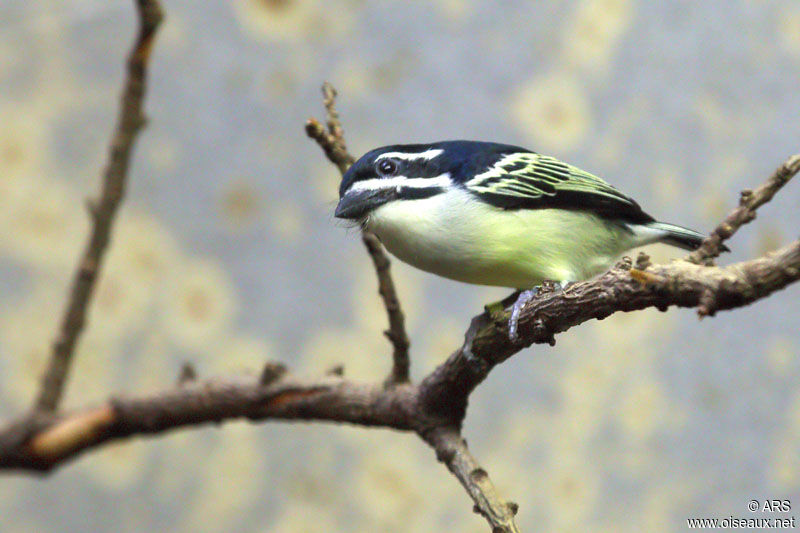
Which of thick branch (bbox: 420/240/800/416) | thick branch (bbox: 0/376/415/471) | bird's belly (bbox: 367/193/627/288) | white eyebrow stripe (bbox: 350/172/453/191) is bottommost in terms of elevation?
thick branch (bbox: 0/376/415/471)

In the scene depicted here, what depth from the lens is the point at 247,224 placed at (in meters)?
3.67

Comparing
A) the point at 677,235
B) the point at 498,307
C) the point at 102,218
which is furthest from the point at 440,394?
the point at 102,218

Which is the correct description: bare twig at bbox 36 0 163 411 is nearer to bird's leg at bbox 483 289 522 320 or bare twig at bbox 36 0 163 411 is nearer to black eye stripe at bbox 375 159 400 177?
black eye stripe at bbox 375 159 400 177

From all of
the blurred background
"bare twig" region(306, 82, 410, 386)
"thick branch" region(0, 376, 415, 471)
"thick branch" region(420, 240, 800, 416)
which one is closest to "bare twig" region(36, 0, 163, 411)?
"thick branch" region(0, 376, 415, 471)

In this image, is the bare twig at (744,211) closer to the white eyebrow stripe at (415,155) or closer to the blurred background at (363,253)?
the white eyebrow stripe at (415,155)

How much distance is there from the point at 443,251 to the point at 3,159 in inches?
102

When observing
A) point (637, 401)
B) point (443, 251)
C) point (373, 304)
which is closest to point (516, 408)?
point (637, 401)

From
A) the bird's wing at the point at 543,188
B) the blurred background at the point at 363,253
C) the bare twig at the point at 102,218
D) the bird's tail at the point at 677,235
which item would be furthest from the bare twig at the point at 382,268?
the blurred background at the point at 363,253

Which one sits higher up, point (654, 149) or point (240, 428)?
point (654, 149)

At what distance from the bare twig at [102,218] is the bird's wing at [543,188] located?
909 millimetres

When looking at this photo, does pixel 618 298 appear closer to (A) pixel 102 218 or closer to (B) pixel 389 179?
(B) pixel 389 179

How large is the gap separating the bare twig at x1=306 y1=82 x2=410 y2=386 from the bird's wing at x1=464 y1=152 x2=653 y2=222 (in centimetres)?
34

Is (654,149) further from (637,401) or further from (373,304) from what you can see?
(373,304)

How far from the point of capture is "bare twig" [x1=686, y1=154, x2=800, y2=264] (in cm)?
127
